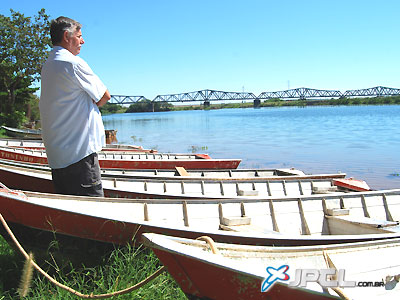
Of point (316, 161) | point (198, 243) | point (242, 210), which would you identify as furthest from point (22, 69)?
point (198, 243)

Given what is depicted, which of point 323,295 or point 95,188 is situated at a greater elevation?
point 95,188

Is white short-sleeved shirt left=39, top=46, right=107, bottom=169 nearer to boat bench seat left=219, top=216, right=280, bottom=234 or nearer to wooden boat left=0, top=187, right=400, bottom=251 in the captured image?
wooden boat left=0, top=187, right=400, bottom=251

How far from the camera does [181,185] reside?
798cm

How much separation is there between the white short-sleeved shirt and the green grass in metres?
1.16

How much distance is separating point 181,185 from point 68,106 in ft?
15.0

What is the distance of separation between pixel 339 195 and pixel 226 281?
403 centimetres

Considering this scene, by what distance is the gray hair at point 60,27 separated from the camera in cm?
367

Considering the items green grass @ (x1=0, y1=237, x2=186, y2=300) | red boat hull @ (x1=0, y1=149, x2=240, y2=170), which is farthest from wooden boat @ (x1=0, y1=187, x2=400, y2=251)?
red boat hull @ (x1=0, y1=149, x2=240, y2=170)

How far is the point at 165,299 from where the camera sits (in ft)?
12.0

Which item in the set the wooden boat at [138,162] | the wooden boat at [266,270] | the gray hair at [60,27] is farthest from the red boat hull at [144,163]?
the wooden boat at [266,270]

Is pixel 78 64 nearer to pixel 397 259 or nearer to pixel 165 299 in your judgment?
pixel 165 299

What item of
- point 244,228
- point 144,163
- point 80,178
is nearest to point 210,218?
point 244,228

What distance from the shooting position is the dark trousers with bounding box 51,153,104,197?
3.76 m

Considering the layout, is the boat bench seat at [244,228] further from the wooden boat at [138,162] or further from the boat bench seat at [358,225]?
the wooden boat at [138,162]
